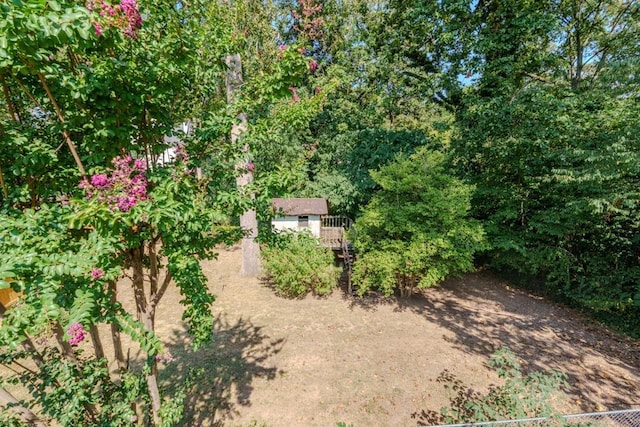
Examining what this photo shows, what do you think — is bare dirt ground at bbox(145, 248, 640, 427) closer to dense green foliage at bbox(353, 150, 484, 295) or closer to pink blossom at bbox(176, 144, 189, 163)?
dense green foliage at bbox(353, 150, 484, 295)

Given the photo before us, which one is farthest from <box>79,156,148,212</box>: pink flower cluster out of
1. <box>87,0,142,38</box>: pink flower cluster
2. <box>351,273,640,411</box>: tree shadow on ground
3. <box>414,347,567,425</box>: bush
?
<box>351,273,640,411</box>: tree shadow on ground

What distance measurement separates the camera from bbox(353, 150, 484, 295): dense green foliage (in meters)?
7.74

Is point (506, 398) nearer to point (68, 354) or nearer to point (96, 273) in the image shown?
point (96, 273)

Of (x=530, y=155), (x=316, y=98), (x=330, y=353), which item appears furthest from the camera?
(x=530, y=155)

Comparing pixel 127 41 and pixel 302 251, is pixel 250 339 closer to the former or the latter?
pixel 302 251

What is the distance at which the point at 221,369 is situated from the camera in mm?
5801

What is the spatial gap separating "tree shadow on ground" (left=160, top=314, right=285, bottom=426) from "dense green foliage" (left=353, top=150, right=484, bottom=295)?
3468mm

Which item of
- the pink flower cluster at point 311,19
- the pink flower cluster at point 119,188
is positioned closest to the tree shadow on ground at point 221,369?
the pink flower cluster at point 119,188

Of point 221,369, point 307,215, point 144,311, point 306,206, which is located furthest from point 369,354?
point 306,206

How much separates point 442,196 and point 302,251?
185 inches

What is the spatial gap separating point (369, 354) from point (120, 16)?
6874mm

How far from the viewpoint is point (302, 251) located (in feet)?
30.8

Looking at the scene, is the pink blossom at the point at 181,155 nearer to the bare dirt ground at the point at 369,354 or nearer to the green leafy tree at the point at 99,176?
the green leafy tree at the point at 99,176

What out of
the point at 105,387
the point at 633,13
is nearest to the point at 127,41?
the point at 105,387
